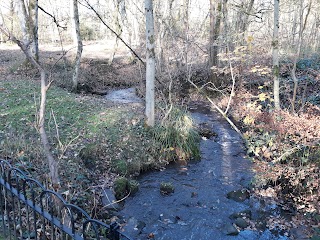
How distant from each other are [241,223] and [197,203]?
3.85 ft

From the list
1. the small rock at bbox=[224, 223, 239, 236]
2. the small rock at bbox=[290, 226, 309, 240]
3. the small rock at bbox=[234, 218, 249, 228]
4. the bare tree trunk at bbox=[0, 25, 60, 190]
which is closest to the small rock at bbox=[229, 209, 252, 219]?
the small rock at bbox=[234, 218, 249, 228]


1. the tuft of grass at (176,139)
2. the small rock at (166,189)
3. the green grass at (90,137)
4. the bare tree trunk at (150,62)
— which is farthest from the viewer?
the tuft of grass at (176,139)

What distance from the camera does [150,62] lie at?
857 centimetres

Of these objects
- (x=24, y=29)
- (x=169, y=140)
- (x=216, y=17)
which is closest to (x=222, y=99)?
(x=216, y=17)

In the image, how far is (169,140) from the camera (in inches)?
352

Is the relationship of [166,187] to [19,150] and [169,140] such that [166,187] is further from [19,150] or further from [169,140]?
[19,150]

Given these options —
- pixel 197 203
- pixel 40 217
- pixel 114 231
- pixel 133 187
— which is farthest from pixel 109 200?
pixel 114 231

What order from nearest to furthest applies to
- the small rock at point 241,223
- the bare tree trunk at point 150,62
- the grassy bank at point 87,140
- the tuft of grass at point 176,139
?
the small rock at point 241,223, the grassy bank at point 87,140, the bare tree trunk at point 150,62, the tuft of grass at point 176,139

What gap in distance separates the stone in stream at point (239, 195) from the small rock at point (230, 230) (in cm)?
111

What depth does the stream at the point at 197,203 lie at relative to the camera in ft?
19.0

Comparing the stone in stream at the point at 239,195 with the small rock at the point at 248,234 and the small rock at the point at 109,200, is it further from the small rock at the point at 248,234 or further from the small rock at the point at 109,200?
the small rock at the point at 109,200

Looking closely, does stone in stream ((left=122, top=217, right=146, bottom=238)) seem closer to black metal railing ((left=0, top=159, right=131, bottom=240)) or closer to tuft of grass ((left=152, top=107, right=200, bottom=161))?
black metal railing ((left=0, top=159, right=131, bottom=240))

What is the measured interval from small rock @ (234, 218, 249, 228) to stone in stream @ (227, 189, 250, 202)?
840mm

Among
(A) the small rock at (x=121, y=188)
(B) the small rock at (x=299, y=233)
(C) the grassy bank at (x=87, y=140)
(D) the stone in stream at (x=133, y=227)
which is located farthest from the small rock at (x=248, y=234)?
(C) the grassy bank at (x=87, y=140)
